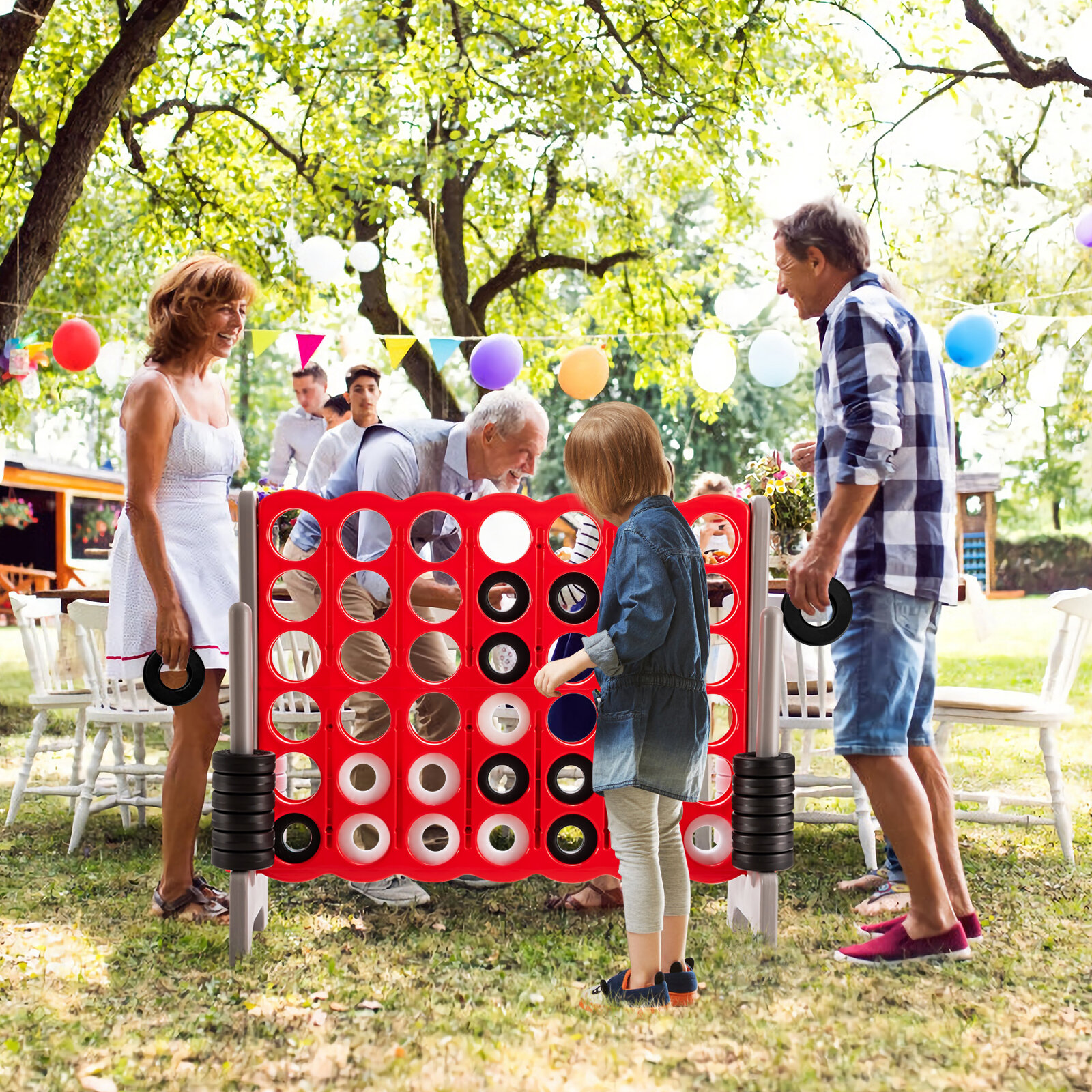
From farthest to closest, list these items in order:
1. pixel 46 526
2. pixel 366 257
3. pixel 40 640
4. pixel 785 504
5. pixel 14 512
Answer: pixel 46 526
pixel 14 512
pixel 366 257
pixel 785 504
pixel 40 640

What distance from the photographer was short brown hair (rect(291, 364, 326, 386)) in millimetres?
6734

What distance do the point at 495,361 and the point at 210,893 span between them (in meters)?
4.52

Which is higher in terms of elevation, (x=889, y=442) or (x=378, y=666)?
(x=889, y=442)

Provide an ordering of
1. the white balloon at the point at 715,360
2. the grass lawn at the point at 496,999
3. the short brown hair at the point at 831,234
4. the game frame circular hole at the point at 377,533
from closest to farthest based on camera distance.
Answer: the grass lawn at the point at 496,999, the short brown hair at the point at 831,234, the game frame circular hole at the point at 377,533, the white balloon at the point at 715,360

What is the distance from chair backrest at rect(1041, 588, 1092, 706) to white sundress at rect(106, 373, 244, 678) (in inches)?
106

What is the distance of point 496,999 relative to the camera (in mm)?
2352

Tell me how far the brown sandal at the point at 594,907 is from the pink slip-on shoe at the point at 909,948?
714 mm

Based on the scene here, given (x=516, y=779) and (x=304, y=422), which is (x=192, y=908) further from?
(x=304, y=422)

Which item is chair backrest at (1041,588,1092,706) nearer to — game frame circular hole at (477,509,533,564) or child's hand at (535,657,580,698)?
game frame circular hole at (477,509,533,564)

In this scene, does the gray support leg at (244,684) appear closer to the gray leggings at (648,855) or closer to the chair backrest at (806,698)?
the gray leggings at (648,855)

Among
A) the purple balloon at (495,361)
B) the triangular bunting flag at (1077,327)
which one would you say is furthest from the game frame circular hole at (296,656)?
the triangular bunting flag at (1077,327)

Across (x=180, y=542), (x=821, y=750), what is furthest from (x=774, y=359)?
(x=180, y=542)

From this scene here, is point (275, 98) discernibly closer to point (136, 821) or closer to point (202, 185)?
point (202, 185)

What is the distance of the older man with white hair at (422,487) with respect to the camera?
3053 mm
